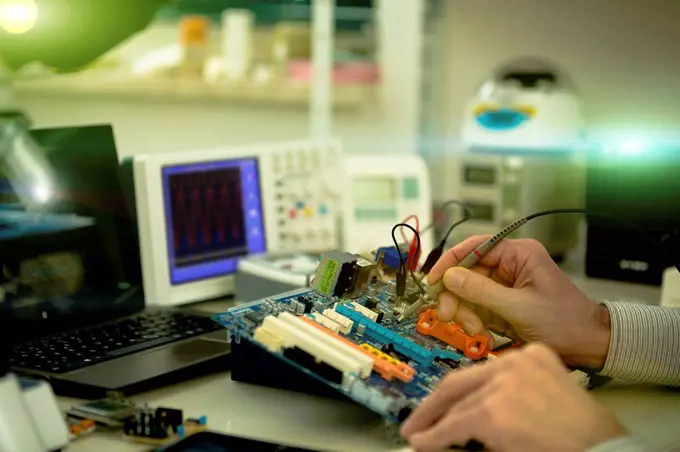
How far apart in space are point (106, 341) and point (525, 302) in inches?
23.3

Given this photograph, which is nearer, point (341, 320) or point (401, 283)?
point (341, 320)

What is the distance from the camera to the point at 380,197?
6.26 feet

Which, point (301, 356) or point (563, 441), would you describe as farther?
point (301, 356)

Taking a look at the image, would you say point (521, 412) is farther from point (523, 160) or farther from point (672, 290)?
point (523, 160)

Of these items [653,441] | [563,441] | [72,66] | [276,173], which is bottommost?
[653,441]

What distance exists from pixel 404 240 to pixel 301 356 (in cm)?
45

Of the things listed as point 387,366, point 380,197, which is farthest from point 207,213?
point 387,366

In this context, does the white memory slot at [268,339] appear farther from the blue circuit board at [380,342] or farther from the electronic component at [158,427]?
the electronic component at [158,427]

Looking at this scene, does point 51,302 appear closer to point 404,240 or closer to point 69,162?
point 69,162

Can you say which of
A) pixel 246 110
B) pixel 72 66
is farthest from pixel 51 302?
pixel 246 110

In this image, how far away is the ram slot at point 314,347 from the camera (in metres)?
0.94

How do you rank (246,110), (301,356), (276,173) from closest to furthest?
(301,356), (276,173), (246,110)

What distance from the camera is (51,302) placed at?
1287mm

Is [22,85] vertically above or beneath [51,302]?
above
